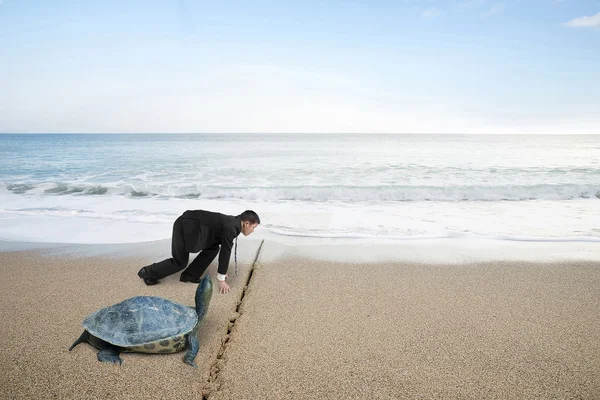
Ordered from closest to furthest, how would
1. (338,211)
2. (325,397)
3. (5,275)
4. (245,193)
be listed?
(325,397) → (5,275) → (338,211) → (245,193)

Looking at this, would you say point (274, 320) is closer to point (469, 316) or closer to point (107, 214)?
point (469, 316)

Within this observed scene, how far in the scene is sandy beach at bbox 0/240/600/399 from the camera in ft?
7.98

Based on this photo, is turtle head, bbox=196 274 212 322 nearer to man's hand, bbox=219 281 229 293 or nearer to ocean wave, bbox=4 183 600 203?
man's hand, bbox=219 281 229 293

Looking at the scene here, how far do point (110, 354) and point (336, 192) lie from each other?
8.82 m

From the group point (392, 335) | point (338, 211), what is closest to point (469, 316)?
point (392, 335)

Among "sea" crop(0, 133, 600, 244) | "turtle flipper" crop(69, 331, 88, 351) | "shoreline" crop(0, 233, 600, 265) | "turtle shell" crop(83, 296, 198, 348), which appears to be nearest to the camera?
"turtle shell" crop(83, 296, 198, 348)

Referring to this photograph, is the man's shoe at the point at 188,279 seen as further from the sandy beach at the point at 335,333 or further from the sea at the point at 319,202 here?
the sea at the point at 319,202

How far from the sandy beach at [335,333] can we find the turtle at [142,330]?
99 millimetres

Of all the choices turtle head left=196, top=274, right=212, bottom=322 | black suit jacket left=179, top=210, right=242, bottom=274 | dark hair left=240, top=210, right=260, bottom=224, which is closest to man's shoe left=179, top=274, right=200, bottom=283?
black suit jacket left=179, top=210, right=242, bottom=274

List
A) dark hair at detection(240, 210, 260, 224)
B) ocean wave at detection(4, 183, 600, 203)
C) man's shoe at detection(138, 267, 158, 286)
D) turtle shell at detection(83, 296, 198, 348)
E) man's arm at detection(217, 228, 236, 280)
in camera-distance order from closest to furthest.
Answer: turtle shell at detection(83, 296, 198, 348), man's arm at detection(217, 228, 236, 280), dark hair at detection(240, 210, 260, 224), man's shoe at detection(138, 267, 158, 286), ocean wave at detection(4, 183, 600, 203)

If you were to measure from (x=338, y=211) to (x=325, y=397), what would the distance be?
637 centimetres

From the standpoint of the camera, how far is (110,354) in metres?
2.62

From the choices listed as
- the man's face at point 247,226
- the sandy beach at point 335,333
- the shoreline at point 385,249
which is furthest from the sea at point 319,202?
the man's face at point 247,226

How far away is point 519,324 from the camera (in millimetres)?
3258
